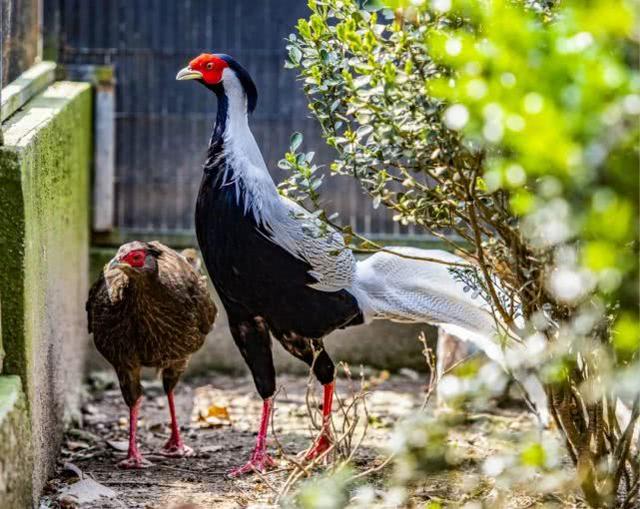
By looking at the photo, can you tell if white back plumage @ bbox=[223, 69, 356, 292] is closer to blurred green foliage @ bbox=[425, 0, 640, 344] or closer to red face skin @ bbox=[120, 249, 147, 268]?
red face skin @ bbox=[120, 249, 147, 268]

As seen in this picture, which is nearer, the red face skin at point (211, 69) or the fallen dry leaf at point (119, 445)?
the red face skin at point (211, 69)

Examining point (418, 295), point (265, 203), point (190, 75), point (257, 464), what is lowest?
point (257, 464)

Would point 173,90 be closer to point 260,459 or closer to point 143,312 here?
point 143,312

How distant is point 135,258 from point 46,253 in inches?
17.5

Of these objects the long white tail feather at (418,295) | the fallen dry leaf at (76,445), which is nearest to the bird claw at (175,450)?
the fallen dry leaf at (76,445)

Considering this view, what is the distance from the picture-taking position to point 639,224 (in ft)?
8.68

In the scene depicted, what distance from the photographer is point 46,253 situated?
5.35 m

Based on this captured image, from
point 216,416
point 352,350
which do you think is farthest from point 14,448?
point 352,350

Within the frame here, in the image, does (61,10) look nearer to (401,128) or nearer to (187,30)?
(187,30)

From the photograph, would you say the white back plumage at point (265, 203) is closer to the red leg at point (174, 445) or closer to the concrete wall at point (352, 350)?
the red leg at point (174, 445)

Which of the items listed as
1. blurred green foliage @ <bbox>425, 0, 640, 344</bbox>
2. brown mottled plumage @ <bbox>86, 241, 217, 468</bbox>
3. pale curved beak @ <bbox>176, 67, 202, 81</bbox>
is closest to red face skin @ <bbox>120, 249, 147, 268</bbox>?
brown mottled plumage @ <bbox>86, 241, 217, 468</bbox>

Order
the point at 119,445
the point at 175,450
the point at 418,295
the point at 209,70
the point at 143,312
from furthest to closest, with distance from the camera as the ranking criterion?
the point at 119,445 → the point at 175,450 → the point at 418,295 → the point at 143,312 → the point at 209,70

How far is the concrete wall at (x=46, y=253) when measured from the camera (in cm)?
451

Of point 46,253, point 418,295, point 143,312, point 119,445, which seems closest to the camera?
point 46,253
